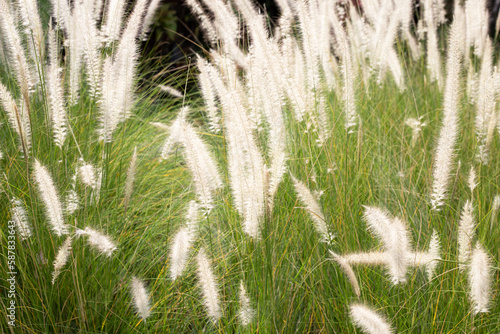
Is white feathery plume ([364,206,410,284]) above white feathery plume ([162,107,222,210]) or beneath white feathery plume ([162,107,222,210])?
beneath

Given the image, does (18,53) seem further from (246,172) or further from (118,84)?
(246,172)

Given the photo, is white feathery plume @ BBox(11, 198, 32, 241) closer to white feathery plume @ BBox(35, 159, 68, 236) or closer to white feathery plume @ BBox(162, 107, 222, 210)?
white feathery plume @ BBox(35, 159, 68, 236)

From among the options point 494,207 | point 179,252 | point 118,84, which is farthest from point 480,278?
point 118,84

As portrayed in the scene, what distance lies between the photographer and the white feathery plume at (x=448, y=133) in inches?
61.7

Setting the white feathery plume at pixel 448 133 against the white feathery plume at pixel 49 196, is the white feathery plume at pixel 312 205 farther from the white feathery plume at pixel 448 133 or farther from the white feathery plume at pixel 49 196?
the white feathery plume at pixel 49 196

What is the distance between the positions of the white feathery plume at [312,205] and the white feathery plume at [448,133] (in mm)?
359

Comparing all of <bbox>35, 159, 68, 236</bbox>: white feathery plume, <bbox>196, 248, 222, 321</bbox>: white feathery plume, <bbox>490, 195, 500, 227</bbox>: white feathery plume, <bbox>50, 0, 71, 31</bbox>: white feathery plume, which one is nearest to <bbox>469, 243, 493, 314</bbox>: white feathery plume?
<bbox>490, 195, 500, 227</bbox>: white feathery plume

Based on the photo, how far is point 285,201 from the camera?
6.46ft

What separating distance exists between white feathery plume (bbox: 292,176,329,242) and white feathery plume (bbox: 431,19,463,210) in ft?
1.18

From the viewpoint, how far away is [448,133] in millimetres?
1585

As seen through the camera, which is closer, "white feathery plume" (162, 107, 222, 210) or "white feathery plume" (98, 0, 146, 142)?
"white feathery plume" (162, 107, 222, 210)

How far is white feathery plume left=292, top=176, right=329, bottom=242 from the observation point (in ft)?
4.75

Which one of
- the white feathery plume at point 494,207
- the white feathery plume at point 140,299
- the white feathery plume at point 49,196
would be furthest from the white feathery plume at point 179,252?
the white feathery plume at point 494,207

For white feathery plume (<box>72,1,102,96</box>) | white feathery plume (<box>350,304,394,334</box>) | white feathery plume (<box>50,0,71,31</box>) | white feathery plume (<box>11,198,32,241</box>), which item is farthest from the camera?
white feathery plume (<box>50,0,71,31</box>)
